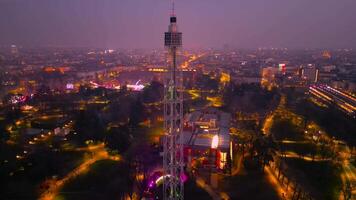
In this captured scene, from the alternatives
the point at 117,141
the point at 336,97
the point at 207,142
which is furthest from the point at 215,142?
the point at 336,97

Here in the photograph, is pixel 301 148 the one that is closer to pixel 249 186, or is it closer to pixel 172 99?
pixel 249 186

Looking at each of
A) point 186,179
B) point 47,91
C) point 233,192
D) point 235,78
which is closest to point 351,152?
point 233,192

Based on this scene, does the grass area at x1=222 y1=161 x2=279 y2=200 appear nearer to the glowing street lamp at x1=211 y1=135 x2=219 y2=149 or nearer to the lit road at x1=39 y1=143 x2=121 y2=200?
the glowing street lamp at x1=211 y1=135 x2=219 y2=149

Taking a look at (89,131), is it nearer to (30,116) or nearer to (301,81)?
(30,116)

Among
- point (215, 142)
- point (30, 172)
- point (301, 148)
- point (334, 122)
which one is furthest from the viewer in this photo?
point (334, 122)

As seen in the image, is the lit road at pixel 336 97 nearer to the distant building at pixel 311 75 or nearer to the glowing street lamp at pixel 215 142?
the distant building at pixel 311 75

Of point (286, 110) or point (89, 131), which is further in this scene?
point (286, 110)
